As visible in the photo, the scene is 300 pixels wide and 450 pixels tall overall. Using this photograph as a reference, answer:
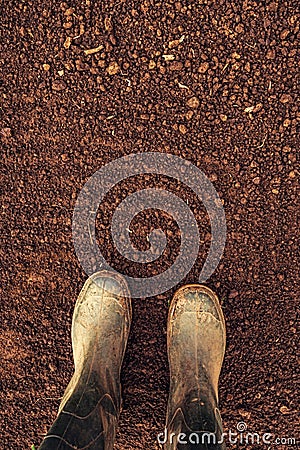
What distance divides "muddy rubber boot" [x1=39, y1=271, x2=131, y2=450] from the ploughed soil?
0.28 feet

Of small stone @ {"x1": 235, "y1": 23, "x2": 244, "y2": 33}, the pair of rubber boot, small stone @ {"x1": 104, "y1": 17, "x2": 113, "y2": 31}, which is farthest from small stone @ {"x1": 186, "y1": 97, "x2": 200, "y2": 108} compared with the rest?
the pair of rubber boot

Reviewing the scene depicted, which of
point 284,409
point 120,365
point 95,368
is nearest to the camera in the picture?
point 95,368

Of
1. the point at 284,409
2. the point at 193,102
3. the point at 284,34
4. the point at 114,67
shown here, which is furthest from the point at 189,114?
the point at 284,409

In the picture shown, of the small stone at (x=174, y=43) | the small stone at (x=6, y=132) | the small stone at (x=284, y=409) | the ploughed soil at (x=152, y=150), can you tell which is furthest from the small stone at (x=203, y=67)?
the small stone at (x=284, y=409)

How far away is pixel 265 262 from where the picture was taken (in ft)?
5.77

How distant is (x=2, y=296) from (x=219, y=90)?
3.91 feet

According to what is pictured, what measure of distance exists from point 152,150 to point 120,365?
83 cm

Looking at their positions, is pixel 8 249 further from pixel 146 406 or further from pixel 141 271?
pixel 146 406

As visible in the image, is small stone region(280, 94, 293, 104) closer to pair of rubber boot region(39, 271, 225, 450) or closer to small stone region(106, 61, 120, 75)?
small stone region(106, 61, 120, 75)

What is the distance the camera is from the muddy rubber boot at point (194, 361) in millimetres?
1396

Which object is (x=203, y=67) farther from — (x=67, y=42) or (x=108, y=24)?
(x=67, y=42)

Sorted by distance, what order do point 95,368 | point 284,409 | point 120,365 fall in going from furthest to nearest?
point 284,409 < point 120,365 < point 95,368

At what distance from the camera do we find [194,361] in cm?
164

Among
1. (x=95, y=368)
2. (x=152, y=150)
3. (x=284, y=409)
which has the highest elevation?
(x=152, y=150)
